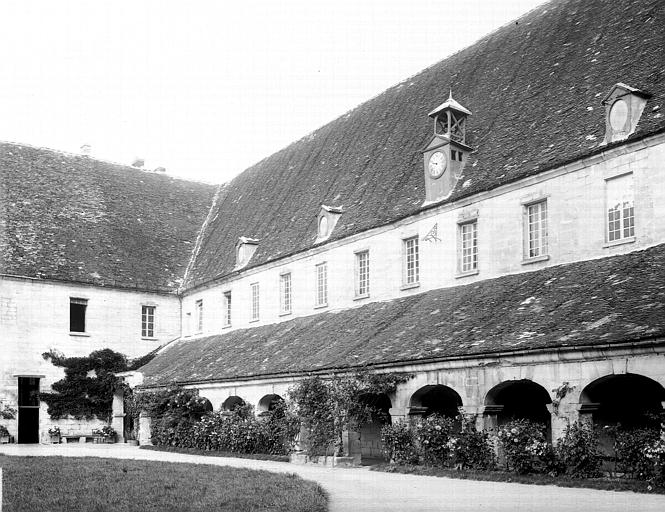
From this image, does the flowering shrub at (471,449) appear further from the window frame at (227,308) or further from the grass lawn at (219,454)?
the window frame at (227,308)

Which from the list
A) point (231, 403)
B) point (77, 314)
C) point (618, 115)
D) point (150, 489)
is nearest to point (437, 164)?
point (618, 115)

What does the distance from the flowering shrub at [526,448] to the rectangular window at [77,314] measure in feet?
74.0

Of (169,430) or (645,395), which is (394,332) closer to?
(645,395)

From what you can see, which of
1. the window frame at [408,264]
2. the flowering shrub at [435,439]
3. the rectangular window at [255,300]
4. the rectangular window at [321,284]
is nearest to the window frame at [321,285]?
the rectangular window at [321,284]

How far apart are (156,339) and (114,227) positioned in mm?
4946

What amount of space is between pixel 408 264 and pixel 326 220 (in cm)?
405

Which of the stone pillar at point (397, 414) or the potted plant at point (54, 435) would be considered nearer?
the stone pillar at point (397, 414)

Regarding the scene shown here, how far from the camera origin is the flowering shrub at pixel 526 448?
51.8ft

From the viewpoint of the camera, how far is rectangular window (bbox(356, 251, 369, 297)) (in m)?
26.7

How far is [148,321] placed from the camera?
37.1m

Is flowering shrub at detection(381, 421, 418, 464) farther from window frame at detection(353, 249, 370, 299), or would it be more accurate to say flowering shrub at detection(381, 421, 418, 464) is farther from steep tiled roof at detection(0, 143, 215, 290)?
steep tiled roof at detection(0, 143, 215, 290)

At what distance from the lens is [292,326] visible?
28.8 metres

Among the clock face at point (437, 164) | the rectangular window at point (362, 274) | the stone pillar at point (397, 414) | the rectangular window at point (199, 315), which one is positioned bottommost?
the stone pillar at point (397, 414)

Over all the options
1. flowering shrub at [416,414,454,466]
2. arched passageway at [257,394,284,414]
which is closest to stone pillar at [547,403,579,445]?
flowering shrub at [416,414,454,466]
